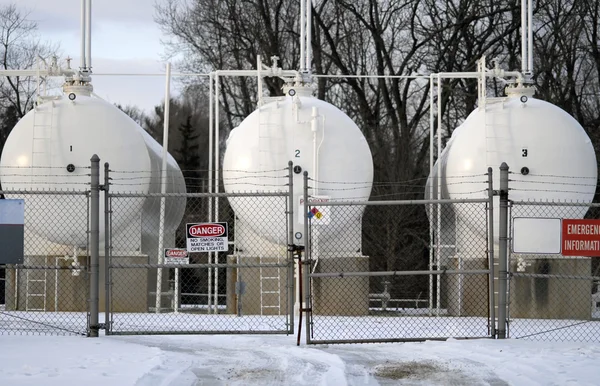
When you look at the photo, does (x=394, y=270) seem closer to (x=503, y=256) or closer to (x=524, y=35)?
(x=524, y=35)

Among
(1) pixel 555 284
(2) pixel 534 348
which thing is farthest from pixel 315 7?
(2) pixel 534 348

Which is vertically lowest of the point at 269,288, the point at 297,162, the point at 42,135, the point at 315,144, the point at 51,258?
the point at 269,288

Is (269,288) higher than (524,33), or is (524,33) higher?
(524,33)

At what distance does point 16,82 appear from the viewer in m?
43.4

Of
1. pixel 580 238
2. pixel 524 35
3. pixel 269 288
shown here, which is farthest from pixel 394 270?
pixel 580 238

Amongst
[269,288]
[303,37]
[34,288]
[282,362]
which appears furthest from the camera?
[303,37]

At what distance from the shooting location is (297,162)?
20797 mm

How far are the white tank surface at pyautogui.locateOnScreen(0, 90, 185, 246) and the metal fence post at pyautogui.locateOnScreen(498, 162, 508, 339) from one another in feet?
32.0

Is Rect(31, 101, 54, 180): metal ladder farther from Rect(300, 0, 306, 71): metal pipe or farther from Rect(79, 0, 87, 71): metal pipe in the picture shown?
Rect(300, 0, 306, 71): metal pipe

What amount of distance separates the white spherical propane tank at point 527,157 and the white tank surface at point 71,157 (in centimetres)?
658

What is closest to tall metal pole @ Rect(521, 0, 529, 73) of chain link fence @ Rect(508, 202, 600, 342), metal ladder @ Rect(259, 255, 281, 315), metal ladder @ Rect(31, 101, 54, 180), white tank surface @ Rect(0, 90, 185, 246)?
chain link fence @ Rect(508, 202, 600, 342)

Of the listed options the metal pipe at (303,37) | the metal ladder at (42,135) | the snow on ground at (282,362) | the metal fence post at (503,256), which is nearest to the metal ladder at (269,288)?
the metal pipe at (303,37)

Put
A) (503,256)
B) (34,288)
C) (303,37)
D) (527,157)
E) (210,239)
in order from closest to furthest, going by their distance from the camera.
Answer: (503,256) → (210,239) → (527,157) → (34,288) → (303,37)

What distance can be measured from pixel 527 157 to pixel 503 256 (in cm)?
770
